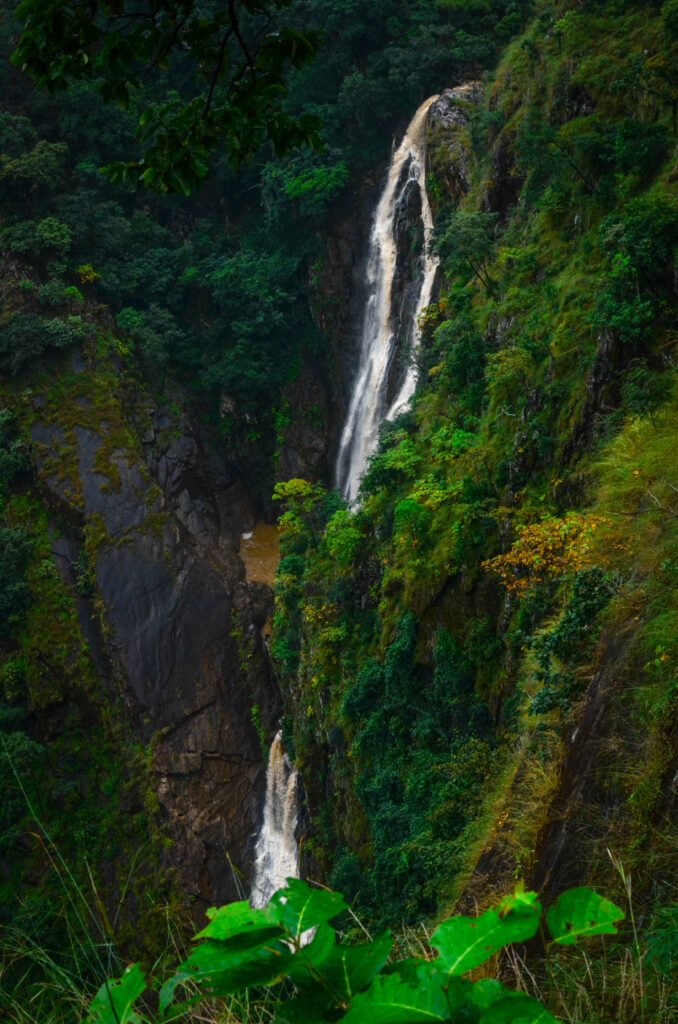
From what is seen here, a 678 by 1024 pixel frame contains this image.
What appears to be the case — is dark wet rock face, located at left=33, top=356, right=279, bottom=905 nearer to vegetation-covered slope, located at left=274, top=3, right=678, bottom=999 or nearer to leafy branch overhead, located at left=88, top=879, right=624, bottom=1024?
vegetation-covered slope, located at left=274, top=3, right=678, bottom=999

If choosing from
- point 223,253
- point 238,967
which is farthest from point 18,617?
point 238,967

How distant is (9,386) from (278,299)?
656 cm

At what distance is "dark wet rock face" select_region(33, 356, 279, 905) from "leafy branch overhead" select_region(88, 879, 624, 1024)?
15.3 meters

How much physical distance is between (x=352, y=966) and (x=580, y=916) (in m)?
0.34

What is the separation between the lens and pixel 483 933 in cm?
110

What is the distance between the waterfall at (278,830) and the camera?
14.3m

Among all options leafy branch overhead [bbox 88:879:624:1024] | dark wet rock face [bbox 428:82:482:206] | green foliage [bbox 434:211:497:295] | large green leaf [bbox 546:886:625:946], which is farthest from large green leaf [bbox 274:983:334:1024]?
dark wet rock face [bbox 428:82:482:206]

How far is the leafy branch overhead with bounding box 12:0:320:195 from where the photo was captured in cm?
236

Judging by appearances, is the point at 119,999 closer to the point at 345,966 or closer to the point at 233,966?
the point at 233,966

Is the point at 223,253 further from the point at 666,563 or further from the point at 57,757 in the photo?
the point at 666,563

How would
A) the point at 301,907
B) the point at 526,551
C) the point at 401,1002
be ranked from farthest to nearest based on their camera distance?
the point at 526,551 < the point at 301,907 < the point at 401,1002

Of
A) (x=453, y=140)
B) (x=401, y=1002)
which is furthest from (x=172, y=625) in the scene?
(x=401, y=1002)

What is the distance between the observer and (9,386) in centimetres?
1783

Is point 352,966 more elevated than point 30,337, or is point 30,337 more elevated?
point 30,337
